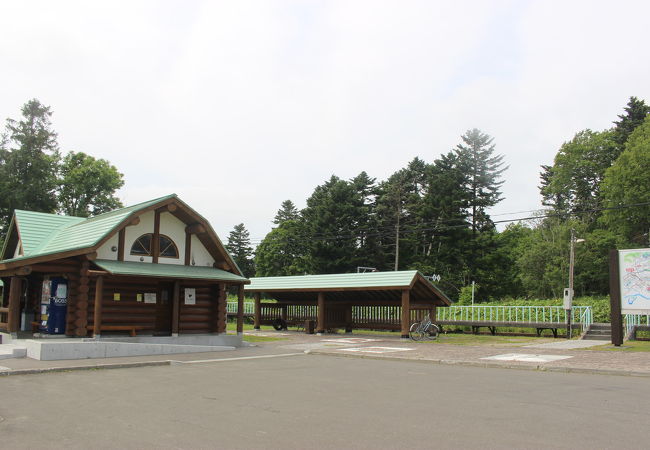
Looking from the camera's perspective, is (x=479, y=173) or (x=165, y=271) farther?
(x=479, y=173)

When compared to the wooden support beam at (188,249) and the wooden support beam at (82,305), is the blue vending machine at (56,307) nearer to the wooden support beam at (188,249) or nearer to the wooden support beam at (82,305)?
the wooden support beam at (82,305)

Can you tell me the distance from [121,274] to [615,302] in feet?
57.5

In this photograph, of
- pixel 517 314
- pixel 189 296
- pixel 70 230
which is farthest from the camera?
pixel 517 314

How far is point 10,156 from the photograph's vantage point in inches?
1906

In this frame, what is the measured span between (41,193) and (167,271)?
3466 centimetres

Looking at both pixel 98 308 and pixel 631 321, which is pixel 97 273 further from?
pixel 631 321

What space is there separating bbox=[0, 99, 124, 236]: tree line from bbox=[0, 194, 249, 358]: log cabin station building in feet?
87.4

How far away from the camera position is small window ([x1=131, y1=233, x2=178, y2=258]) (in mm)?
20516

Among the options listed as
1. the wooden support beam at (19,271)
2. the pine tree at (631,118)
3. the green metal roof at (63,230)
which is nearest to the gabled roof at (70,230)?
the green metal roof at (63,230)

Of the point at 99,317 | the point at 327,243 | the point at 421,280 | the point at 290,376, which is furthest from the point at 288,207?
the point at 290,376

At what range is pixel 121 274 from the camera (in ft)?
59.2

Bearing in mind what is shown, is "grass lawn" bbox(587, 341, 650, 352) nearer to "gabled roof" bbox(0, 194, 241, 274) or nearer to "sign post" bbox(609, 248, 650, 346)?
"sign post" bbox(609, 248, 650, 346)

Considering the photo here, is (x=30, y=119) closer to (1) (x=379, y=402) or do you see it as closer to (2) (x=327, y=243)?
(2) (x=327, y=243)

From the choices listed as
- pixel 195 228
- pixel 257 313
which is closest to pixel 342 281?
pixel 257 313
